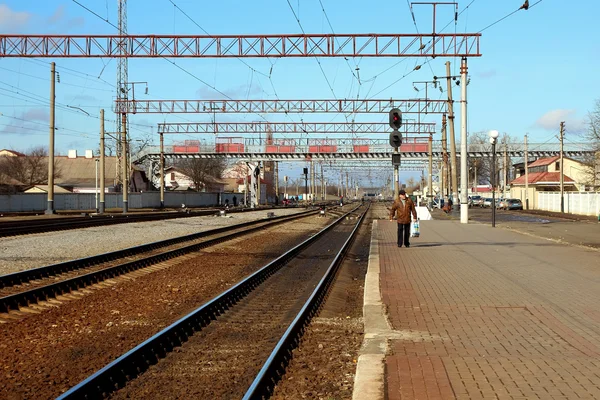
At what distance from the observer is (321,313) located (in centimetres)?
1122

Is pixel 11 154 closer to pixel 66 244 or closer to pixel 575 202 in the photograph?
pixel 575 202

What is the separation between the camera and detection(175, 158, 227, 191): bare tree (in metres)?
119

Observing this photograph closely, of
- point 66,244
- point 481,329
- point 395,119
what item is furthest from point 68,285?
point 395,119

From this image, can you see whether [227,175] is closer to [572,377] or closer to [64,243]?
[64,243]

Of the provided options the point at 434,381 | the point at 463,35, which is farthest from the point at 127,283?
the point at 463,35

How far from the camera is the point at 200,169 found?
121m

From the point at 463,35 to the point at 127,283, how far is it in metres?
21.5

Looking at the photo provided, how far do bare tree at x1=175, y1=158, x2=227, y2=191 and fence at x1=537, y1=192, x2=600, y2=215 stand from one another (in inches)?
2056

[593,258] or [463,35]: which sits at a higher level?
[463,35]

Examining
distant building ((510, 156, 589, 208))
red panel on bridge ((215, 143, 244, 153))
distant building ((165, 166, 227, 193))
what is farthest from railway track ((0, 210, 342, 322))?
distant building ((165, 166, 227, 193))

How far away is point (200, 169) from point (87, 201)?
51.7m

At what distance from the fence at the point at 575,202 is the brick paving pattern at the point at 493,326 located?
41685 millimetres

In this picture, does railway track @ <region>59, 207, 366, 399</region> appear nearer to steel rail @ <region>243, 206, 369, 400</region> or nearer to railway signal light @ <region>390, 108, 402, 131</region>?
steel rail @ <region>243, 206, 369, 400</region>

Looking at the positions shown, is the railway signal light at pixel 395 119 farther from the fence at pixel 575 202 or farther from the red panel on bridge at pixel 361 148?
the red panel on bridge at pixel 361 148
